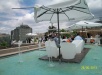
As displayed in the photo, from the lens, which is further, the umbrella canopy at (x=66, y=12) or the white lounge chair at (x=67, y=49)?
the white lounge chair at (x=67, y=49)

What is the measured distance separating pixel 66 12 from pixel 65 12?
6 cm

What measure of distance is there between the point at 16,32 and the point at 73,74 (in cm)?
1647

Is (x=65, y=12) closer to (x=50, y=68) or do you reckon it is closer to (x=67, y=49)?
(x=67, y=49)

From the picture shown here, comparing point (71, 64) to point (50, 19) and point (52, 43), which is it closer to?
point (52, 43)

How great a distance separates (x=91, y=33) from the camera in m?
27.2

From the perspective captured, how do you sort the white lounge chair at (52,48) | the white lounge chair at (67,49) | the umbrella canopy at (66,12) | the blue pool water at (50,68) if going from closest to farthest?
the blue pool water at (50,68) < the umbrella canopy at (66,12) < the white lounge chair at (67,49) < the white lounge chair at (52,48)

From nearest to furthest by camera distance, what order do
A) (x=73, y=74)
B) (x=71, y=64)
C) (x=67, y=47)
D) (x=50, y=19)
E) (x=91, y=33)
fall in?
(x=73, y=74) → (x=71, y=64) → (x=67, y=47) → (x=50, y=19) → (x=91, y=33)

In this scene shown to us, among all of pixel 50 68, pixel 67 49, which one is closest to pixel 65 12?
pixel 67 49

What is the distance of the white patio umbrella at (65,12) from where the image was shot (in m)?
5.65

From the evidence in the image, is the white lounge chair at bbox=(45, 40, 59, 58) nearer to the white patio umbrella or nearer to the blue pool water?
the blue pool water

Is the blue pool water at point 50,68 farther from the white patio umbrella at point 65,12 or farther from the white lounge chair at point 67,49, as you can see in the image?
the white patio umbrella at point 65,12

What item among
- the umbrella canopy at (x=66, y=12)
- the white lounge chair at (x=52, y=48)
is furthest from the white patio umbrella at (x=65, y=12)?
the white lounge chair at (x=52, y=48)

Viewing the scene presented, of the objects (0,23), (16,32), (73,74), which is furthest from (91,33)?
(73,74)

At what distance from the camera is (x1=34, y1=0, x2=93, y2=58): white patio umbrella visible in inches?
223
